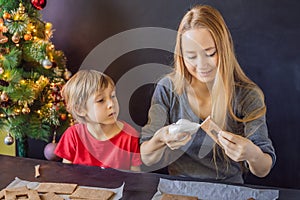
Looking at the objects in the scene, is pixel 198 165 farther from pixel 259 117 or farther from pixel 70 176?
pixel 70 176

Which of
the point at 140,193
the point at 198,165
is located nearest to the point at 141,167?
the point at 198,165

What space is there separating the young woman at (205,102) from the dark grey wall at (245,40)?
0.32m

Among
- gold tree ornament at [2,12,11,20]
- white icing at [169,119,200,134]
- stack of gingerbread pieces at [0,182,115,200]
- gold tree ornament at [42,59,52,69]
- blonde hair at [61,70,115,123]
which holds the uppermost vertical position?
gold tree ornament at [2,12,11,20]

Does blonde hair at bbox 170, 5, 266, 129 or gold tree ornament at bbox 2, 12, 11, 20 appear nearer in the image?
blonde hair at bbox 170, 5, 266, 129

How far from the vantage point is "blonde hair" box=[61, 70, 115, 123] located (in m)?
1.72

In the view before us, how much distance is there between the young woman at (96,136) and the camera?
174 centimetres

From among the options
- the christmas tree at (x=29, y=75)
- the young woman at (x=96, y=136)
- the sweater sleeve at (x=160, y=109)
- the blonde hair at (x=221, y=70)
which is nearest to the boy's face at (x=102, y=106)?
the young woman at (x=96, y=136)

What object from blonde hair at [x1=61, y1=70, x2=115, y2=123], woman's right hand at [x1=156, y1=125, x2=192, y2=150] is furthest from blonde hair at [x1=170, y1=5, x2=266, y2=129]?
blonde hair at [x1=61, y1=70, x2=115, y2=123]

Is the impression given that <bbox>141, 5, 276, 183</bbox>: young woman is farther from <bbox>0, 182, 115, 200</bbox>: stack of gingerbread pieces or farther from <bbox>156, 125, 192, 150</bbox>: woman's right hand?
<bbox>0, 182, 115, 200</bbox>: stack of gingerbread pieces

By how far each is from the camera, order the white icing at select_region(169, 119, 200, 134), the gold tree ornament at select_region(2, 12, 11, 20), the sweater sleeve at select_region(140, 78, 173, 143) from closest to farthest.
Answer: the white icing at select_region(169, 119, 200, 134)
the sweater sleeve at select_region(140, 78, 173, 143)
the gold tree ornament at select_region(2, 12, 11, 20)

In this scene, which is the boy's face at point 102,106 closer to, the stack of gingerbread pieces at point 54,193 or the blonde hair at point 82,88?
the blonde hair at point 82,88

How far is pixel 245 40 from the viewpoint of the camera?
78.2 inches

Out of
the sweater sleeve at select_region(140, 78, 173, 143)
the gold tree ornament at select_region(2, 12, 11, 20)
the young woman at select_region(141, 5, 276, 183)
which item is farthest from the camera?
the gold tree ornament at select_region(2, 12, 11, 20)

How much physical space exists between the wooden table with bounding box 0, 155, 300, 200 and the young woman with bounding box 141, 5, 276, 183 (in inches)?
7.4
